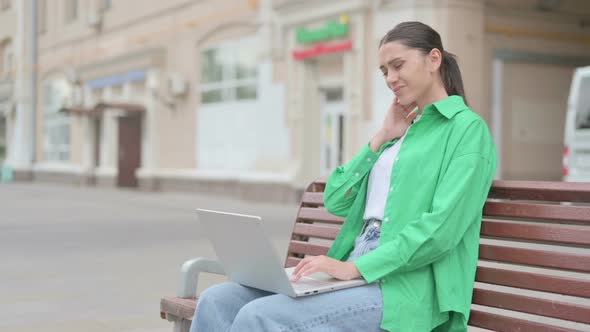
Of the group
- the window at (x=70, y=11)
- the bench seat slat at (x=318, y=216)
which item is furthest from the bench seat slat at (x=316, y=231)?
the window at (x=70, y=11)

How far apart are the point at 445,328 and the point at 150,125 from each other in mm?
22520

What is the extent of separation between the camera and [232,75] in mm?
21266

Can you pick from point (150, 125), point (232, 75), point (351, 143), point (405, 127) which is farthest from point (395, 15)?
point (405, 127)

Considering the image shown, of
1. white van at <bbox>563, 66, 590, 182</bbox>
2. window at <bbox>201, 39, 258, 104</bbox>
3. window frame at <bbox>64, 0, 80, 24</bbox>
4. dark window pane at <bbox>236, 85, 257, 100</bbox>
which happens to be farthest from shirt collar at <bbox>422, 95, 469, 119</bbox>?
window frame at <bbox>64, 0, 80, 24</bbox>

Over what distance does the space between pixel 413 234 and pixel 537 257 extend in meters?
0.42

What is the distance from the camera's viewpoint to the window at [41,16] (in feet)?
113

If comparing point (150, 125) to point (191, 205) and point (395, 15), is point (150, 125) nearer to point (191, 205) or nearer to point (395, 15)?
point (191, 205)

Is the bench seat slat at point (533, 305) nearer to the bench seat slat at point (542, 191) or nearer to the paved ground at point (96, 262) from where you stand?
the bench seat slat at point (542, 191)

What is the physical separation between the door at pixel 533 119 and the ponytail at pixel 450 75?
553 inches

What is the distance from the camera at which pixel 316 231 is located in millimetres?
3637

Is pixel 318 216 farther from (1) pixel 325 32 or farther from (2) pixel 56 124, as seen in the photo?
(2) pixel 56 124

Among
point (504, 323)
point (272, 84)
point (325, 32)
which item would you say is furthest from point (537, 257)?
point (272, 84)

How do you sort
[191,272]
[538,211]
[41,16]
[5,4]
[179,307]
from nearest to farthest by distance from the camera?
1. [538,211]
2. [179,307]
3. [191,272]
4. [41,16]
5. [5,4]

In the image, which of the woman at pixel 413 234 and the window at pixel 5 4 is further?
the window at pixel 5 4
